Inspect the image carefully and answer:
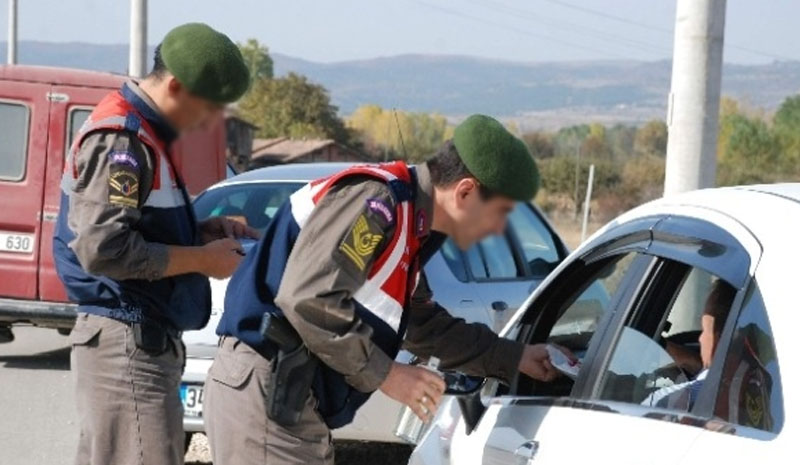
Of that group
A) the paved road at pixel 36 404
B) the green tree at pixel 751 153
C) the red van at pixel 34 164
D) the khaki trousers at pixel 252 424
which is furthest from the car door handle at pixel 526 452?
the green tree at pixel 751 153

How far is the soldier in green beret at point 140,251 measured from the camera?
459 cm

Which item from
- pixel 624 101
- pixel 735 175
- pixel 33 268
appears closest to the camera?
pixel 33 268

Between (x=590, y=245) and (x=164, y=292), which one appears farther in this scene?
(x=164, y=292)

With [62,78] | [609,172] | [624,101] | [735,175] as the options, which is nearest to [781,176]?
[735,175]

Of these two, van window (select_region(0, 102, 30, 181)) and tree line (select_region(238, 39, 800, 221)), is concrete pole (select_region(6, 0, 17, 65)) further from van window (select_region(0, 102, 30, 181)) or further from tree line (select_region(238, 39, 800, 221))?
van window (select_region(0, 102, 30, 181))

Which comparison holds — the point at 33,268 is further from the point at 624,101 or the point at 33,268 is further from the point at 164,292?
the point at 624,101

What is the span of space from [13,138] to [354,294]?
8.38 metres

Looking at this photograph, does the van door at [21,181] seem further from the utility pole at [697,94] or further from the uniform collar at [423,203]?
the uniform collar at [423,203]

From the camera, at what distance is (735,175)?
4050cm

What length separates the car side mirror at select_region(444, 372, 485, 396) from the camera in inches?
173

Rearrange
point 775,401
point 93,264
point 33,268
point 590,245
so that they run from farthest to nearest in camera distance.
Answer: point 33,268 < point 93,264 < point 590,245 < point 775,401

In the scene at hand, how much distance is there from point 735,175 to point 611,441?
1503 inches

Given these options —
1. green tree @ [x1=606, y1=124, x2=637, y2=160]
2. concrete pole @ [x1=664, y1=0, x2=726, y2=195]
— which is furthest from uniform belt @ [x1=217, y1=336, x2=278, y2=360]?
green tree @ [x1=606, y1=124, x2=637, y2=160]

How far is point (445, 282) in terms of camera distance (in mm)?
7699
